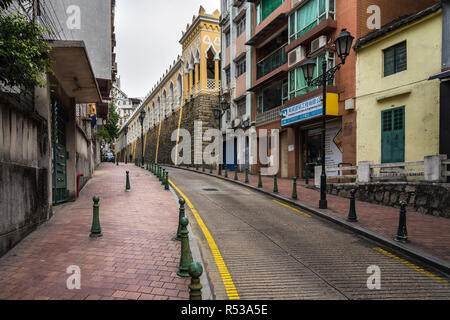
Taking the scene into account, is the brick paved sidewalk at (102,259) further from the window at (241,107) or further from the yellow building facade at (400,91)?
the window at (241,107)

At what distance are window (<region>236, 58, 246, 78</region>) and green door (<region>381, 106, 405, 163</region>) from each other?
625 inches

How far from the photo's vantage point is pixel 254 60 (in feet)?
79.9

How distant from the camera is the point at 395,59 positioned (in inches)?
488

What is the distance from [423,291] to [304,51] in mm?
15833

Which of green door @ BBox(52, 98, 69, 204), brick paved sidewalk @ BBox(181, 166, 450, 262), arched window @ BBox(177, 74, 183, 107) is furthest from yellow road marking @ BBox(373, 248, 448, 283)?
arched window @ BBox(177, 74, 183, 107)

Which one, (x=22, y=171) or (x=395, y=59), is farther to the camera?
(x=395, y=59)

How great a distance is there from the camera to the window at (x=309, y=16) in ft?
52.1

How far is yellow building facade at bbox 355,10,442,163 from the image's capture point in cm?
1090

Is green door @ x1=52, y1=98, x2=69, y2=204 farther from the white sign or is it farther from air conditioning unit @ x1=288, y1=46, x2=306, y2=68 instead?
air conditioning unit @ x1=288, y1=46, x2=306, y2=68

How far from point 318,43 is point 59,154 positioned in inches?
538

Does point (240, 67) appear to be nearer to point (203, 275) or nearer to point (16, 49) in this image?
point (16, 49)

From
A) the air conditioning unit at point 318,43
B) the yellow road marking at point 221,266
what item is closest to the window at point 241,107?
the air conditioning unit at point 318,43

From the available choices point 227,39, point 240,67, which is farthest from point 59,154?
point 227,39
